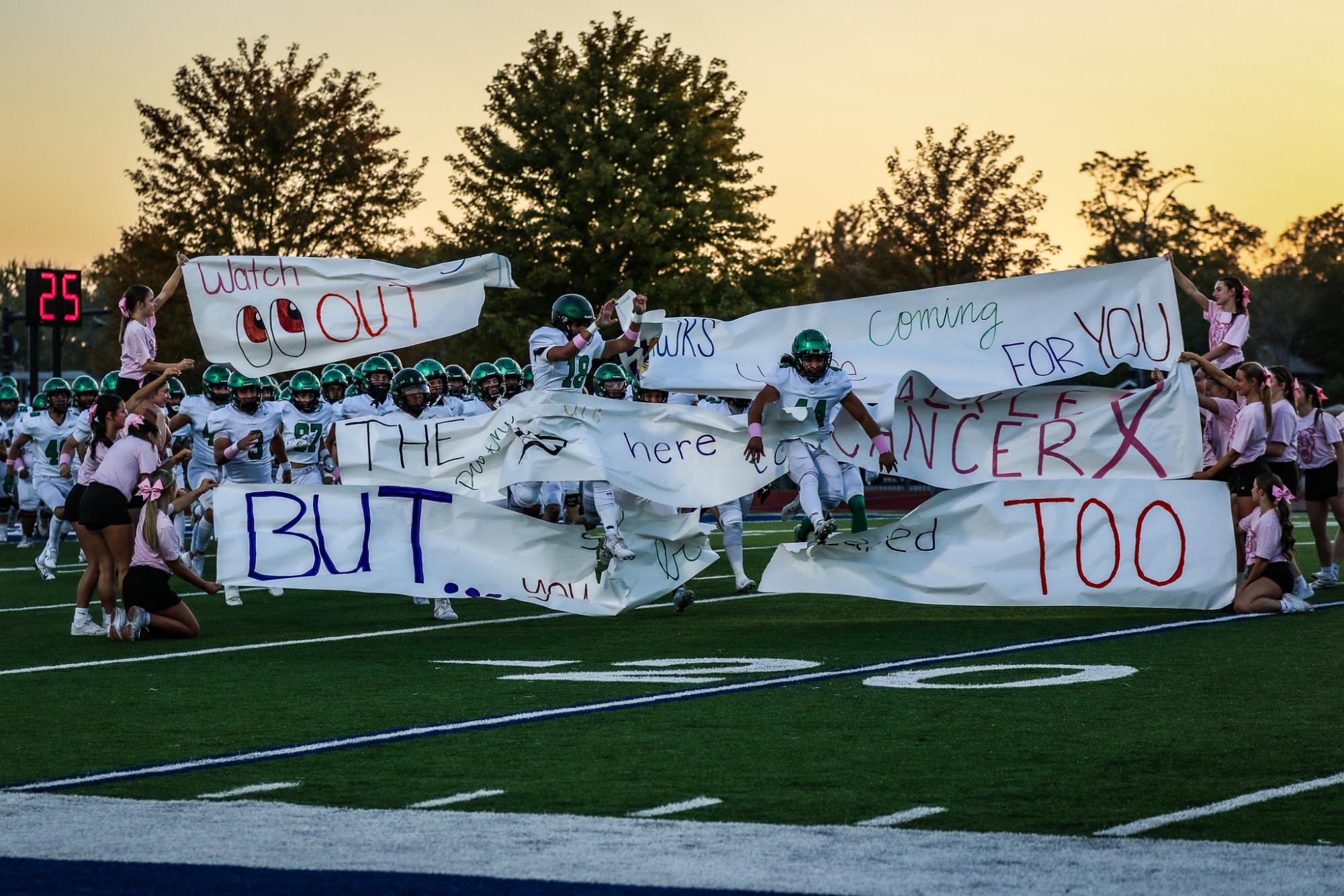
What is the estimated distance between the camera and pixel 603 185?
128 feet

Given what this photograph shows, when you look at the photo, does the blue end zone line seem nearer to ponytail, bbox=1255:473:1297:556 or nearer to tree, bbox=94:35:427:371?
ponytail, bbox=1255:473:1297:556

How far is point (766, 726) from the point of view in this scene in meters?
7.49

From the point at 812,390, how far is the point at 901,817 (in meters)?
6.48

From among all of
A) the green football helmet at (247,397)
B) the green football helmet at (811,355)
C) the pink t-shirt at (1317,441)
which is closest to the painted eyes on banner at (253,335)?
the green football helmet at (247,397)

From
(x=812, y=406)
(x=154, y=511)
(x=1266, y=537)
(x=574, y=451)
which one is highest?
(x=812, y=406)

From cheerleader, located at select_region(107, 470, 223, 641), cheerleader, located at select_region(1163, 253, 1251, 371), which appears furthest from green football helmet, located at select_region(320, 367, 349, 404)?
cheerleader, located at select_region(1163, 253, 1251, 371)

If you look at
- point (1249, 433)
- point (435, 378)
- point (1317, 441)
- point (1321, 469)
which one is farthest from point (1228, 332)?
point (435, 378)

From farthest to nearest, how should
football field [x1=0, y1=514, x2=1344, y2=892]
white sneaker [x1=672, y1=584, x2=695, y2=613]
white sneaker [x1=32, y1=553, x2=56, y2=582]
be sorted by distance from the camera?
white sneaker [x1=32, y1=553, x2=56, y2=582] → white sneaker [x1=672, y1=584, x2=695, y2=613] → football field [x1=0, y1=514, x2=1344, y2=892]

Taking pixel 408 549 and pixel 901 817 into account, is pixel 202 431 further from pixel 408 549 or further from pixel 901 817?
pixel 901 817

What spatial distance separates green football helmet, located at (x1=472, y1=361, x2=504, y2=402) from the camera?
1802 cm

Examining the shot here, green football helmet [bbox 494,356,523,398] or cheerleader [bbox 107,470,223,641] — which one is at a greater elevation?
green football helmet [bbox 494,356,523,398]

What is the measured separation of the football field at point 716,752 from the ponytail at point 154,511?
0.68 metres

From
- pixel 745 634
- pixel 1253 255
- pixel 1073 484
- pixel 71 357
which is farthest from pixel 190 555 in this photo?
pixel 71 357

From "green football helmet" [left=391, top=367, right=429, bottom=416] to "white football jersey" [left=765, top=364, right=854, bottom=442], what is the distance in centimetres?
301
